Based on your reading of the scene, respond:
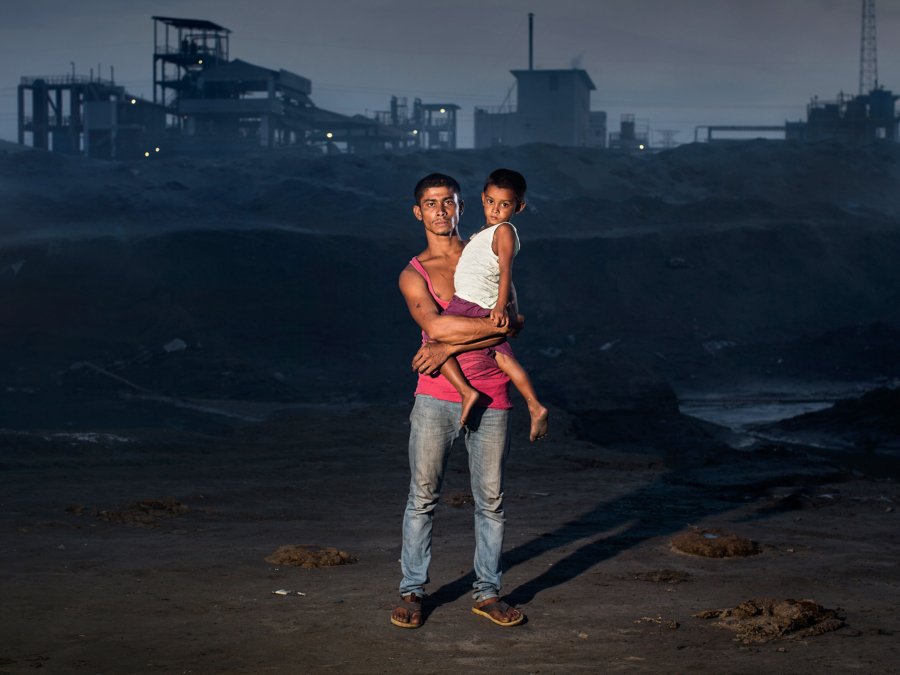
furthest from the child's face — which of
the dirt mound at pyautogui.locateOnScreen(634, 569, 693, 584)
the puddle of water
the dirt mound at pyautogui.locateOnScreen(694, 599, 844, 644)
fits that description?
the puddle of water

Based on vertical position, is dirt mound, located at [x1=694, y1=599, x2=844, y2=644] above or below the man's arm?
below

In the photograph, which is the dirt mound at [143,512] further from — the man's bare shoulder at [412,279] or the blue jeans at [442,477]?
the man's bare shoulder at [412,279]

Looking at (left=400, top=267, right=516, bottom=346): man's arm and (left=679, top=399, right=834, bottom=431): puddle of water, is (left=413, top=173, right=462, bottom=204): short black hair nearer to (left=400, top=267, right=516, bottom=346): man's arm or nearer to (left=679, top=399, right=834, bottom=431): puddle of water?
(left=400, top=267, right=516, bottom=346): man's arm

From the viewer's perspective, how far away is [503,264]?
5.16m

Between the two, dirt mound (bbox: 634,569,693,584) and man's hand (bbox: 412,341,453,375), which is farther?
dirt mound (bbox: 634,569,693,584)

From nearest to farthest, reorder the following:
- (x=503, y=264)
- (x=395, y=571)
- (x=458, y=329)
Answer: (x=503, y=264) < (x=458, y=329) < (x=395, y=571)

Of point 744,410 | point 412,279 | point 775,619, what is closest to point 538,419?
point 412,279

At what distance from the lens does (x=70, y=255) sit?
1199 inches

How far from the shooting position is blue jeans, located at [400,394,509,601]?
5391mm

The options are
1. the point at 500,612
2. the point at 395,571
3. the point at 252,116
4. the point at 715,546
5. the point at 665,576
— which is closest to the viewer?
the point at 500,612

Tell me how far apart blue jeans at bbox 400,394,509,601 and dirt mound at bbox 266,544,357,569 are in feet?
4.89

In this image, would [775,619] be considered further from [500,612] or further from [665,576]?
[500,612]

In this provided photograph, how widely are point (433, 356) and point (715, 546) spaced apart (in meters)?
3.05

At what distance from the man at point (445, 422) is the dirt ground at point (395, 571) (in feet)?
0.78
